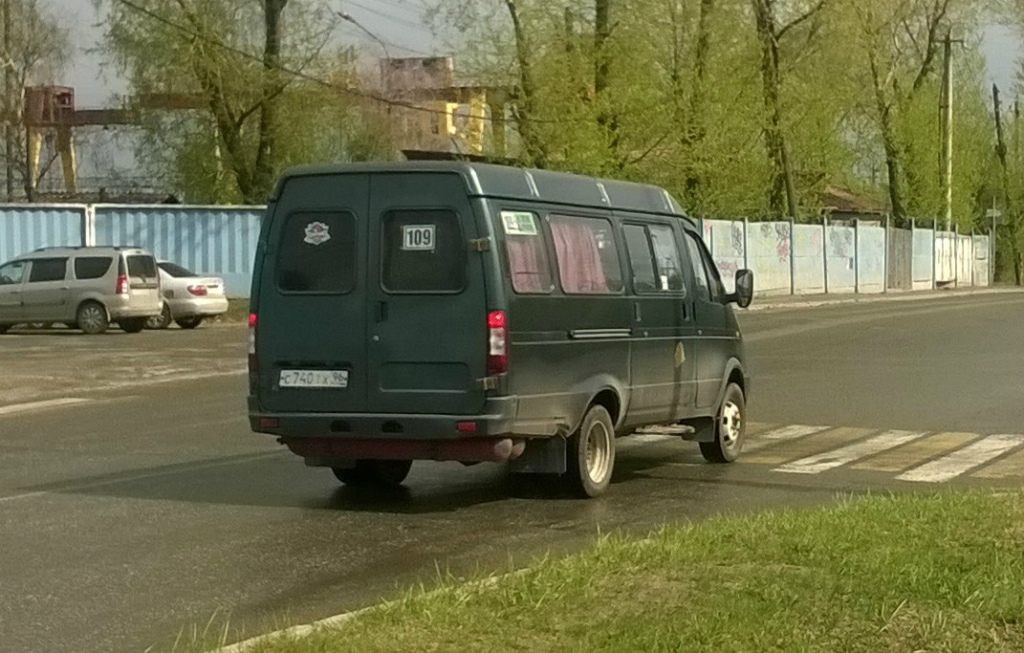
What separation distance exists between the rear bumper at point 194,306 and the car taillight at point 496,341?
25622 mm

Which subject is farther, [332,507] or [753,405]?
[753,405]

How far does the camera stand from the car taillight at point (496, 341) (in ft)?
36.2

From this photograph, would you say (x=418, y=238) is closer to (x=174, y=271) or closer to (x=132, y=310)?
(x=132, y=310)

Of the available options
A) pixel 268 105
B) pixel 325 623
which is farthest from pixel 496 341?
pixel 268 105

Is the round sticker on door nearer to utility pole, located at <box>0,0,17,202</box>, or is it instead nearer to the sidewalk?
the sidewalk

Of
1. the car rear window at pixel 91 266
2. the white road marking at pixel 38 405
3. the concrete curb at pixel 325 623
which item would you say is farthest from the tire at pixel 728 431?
the car rear window at pixel 91 266

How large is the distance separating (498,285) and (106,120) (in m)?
49.0

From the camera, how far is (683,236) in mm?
13922

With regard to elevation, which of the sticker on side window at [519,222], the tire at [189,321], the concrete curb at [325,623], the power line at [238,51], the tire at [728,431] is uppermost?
the power line at [238,51]

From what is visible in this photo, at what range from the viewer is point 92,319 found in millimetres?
34000

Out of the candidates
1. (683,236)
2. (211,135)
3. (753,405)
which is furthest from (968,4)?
(683,236)

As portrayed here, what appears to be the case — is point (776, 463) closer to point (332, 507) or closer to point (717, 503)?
point (717, 503)

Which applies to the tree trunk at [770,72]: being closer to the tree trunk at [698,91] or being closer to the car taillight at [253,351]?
the tree trunk at [698,91]

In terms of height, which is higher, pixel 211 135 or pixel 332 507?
pixel 211 135
